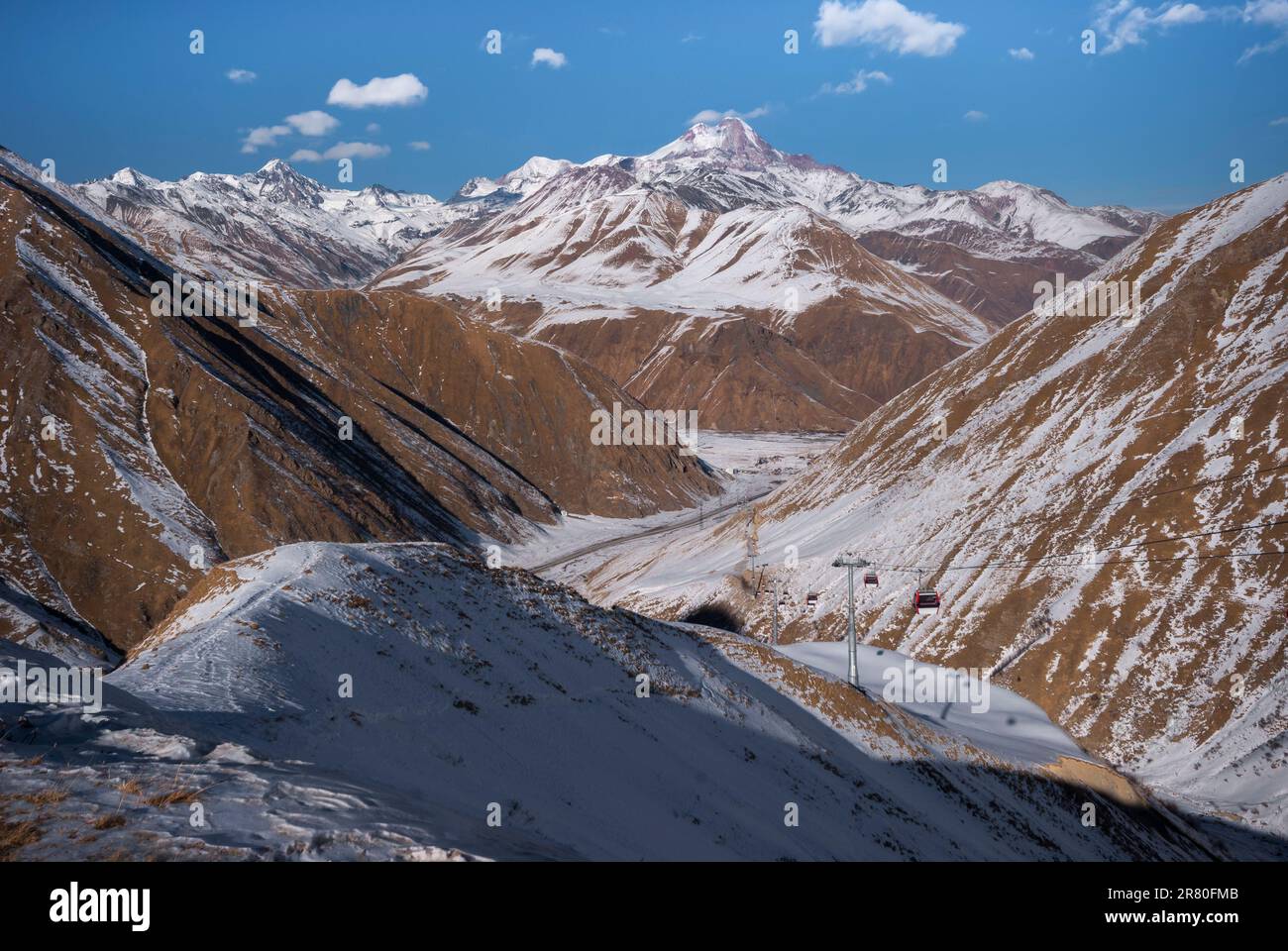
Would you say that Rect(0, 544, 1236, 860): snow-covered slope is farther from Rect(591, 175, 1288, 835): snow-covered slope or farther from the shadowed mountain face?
the shadowed mountain face

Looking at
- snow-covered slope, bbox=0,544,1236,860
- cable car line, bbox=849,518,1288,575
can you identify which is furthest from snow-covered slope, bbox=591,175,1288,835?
snow-covered slope, bbox=0,544,1236,860

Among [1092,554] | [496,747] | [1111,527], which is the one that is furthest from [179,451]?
[1111,527]

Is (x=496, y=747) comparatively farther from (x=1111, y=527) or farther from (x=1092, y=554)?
(x=1111, y=527)

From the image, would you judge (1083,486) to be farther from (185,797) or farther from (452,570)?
(185,797)

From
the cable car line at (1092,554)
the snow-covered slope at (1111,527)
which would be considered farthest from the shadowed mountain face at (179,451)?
the cable car line at (1092,554)

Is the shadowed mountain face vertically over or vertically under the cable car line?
over

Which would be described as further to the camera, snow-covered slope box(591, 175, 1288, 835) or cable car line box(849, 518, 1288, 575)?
cable car line box(849, 518, 1288, 575)

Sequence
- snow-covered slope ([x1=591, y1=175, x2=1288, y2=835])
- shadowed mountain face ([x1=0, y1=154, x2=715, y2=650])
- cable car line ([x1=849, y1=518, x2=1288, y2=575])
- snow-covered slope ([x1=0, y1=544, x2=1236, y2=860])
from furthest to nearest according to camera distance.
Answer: cable car line ([x1=849, y1=518, x2=1288, y2=575]), shadowed mountain face ([x1=0, y1=154, x2=715, y2=650]), snow-covered slope ([x1=591, y1=175, x2=1288, y2=835]), snow-covered slope ([x1=0, y1=544, x2=1236, y2=860])
